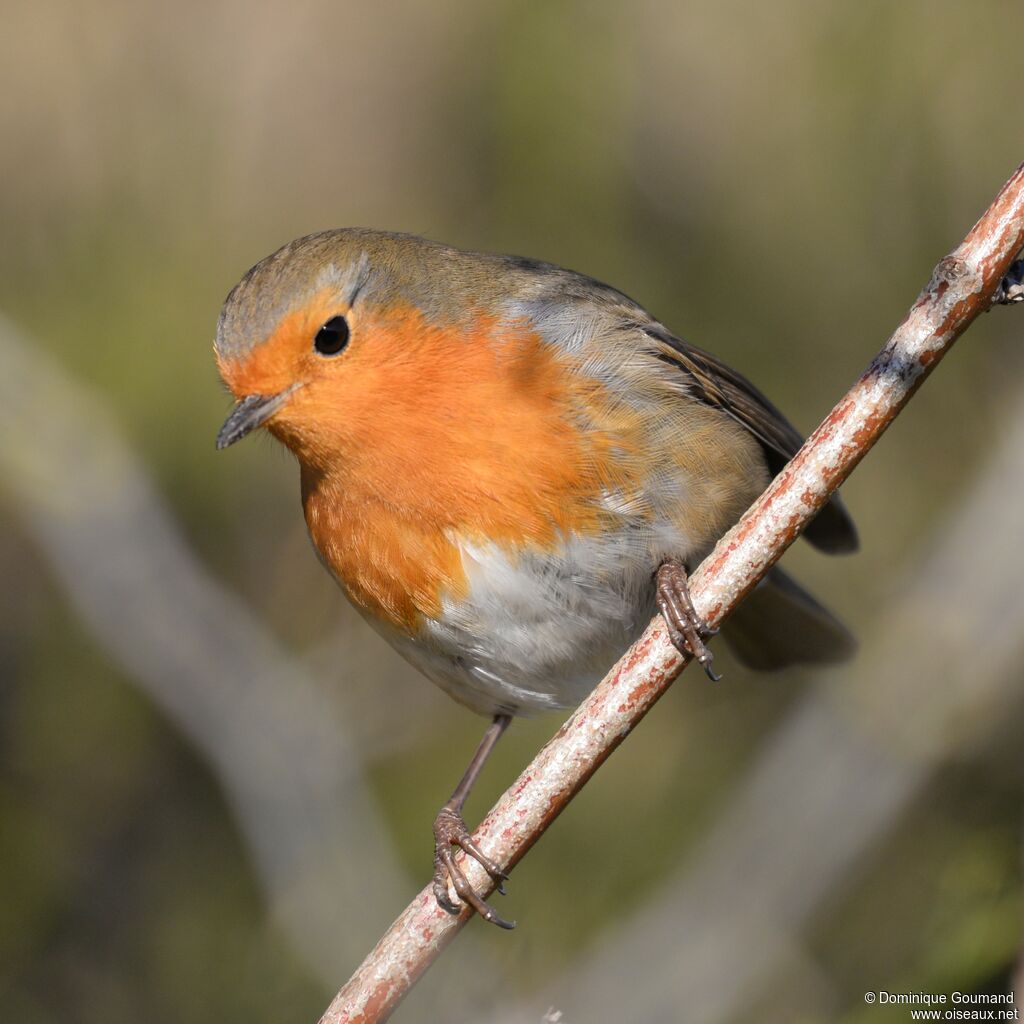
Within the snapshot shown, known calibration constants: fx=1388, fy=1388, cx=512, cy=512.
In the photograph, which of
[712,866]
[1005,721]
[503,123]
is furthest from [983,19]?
[712,866]

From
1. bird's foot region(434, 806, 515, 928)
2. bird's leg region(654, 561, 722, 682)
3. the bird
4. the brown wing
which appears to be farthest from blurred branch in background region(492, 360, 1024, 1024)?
bird's leg region(654, 561, 722, 682)

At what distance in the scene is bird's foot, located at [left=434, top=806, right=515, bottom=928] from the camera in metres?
A: 2.66

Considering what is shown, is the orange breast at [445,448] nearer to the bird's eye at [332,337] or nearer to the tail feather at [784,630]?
the bird's eye at [332,337]

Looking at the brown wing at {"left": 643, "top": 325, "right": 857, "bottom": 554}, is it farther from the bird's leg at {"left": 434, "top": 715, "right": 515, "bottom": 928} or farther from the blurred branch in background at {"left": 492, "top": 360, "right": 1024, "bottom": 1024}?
the bird's leg at {"left": 434, "top": 715, "right": 515, "bottom": 928}

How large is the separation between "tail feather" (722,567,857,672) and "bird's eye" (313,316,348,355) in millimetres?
1431

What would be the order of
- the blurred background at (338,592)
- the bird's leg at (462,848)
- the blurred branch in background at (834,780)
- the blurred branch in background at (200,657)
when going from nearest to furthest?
the bird's leg at (462,848), the blurred branch in background at (834,780), the blurred background at (338,592), the blurred branch in background at (200,657)

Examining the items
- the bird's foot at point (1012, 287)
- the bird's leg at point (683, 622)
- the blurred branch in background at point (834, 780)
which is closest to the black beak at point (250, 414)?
the bird's leg at point (683, 622)

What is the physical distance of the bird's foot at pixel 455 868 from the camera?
8.74ft

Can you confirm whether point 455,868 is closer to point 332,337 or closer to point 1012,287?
point 332,337

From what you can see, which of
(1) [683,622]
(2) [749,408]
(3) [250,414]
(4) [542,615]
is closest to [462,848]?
(4) [542,615]

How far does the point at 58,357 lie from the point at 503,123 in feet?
5.79

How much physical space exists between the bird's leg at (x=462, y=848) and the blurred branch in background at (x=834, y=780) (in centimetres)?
52

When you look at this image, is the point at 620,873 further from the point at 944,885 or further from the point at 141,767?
the point at 141,767

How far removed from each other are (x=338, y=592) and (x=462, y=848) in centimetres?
162
